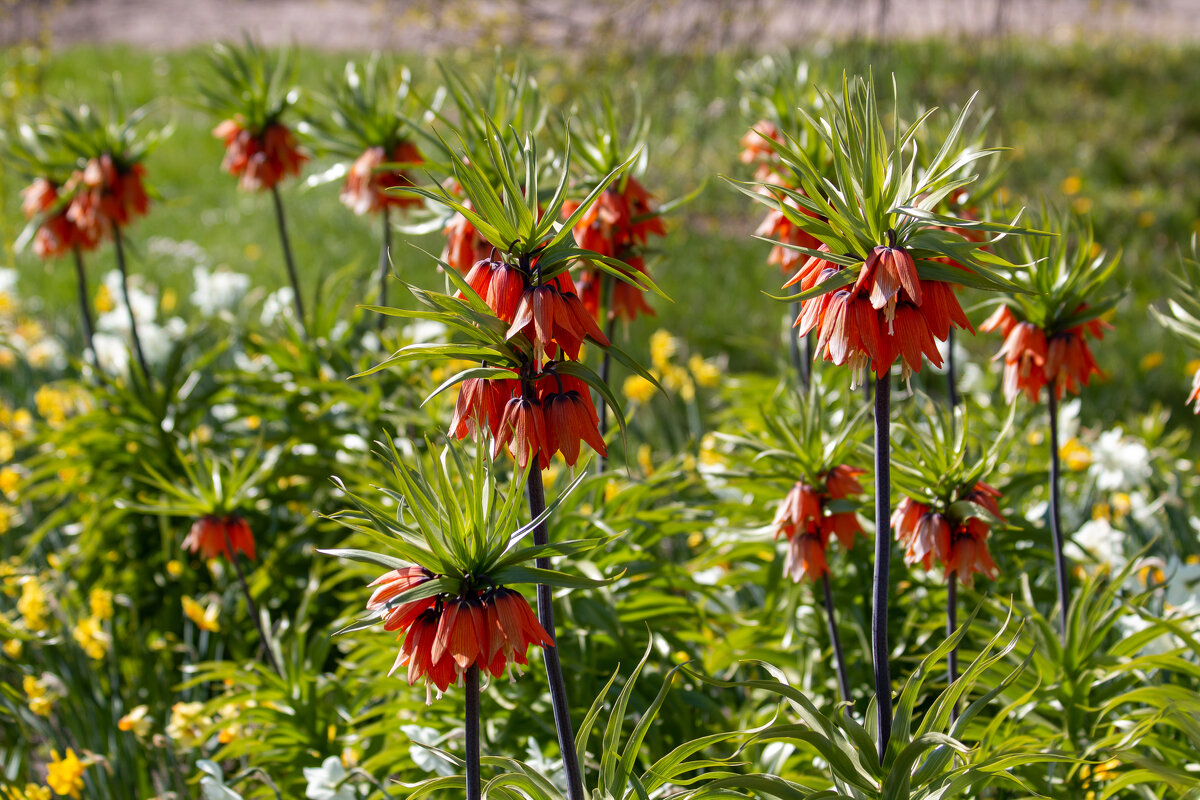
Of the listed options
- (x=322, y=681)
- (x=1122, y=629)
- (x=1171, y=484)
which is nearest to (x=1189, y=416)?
(x=1171, y=484)

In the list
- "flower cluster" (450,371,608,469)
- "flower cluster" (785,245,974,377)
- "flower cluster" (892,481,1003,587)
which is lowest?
"flower cluster" (892,481,1003,587)

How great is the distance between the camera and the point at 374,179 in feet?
9.82

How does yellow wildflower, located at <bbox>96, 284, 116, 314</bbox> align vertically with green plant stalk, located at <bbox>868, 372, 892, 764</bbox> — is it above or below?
below

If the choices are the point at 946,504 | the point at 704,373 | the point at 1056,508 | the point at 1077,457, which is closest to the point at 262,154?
the point at 704,373

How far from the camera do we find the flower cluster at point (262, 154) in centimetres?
321

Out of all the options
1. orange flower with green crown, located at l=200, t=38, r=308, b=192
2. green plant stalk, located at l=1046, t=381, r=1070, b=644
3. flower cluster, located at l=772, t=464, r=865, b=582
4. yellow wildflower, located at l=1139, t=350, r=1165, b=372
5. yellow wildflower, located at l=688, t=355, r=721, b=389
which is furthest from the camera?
yellow wildflower, located at l=1139, t=350, r=1165, b=372

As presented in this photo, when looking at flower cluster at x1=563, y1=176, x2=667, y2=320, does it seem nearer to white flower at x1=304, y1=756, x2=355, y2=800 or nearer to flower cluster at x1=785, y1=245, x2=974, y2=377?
flower cluster at x1=785, y1=245, x2=974, y2=377

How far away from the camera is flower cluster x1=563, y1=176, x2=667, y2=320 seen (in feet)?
7.40

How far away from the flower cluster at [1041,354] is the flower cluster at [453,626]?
1.22 metres

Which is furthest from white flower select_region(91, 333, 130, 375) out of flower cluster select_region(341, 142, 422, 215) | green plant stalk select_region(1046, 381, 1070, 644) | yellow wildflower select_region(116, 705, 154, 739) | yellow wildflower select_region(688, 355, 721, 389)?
green plant stalk select_region(1046, 381, 1070, 644)

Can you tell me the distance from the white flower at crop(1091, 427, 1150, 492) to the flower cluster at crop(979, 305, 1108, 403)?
1.11 metres

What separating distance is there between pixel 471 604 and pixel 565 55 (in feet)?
17.9

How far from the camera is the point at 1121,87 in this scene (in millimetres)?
9445

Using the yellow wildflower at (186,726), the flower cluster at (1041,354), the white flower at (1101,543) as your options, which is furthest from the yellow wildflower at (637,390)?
the yellow wildflower at (186,726)
